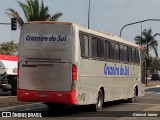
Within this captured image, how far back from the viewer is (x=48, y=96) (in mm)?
15898

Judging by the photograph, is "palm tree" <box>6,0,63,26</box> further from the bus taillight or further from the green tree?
the bus taillight

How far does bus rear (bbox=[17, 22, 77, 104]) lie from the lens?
15.8m

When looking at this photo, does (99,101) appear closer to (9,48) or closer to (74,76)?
(74,76)

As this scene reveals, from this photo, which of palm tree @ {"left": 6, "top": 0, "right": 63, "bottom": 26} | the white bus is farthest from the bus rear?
palm tree @ {"left": 6, "top": 0, "right": 63, "bottom": 26}

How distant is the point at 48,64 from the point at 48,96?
114 centimetres

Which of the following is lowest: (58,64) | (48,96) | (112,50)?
(48,96)

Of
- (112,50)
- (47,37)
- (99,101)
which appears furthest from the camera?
(112,50)

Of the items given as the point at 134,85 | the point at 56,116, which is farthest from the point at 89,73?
the point at 134,85

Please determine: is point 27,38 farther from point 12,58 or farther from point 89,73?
point 12,58

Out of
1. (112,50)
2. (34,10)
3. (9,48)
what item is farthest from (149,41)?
(112,50)

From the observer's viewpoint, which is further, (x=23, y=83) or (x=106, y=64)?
(x=106, y=64)

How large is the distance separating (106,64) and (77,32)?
3.39m

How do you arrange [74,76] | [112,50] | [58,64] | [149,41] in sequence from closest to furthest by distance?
[74,76] < [58,64] < [112,50] < [149,41]

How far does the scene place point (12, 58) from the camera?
30078 millimetres
